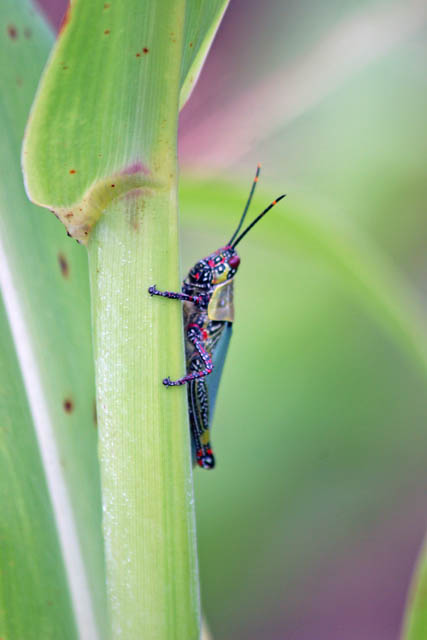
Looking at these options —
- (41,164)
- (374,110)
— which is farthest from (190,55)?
(374,110)

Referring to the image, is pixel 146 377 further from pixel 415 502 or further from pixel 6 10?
pixel 415 502

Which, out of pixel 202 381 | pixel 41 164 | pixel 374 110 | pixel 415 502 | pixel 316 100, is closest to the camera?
pixel 41 164

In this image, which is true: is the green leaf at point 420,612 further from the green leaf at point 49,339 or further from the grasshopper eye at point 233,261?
the grasshopper eye at point 233,261

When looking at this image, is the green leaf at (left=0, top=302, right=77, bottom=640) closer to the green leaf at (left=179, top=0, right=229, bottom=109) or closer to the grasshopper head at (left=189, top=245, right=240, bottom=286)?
the green leaf at (left=179, top=0, right=229, bottom=109)

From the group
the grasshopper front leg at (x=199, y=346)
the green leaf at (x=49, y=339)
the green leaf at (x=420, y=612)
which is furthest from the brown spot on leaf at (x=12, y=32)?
the green leaf at (x=420, y=612)

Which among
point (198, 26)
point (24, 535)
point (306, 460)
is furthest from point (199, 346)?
point (198, 26)

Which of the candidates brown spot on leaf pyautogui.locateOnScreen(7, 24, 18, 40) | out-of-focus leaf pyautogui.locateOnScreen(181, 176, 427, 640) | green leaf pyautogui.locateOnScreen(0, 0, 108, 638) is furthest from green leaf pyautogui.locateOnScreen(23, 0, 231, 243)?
out-of-focus leaf pyautogui.locateOnScreen(181, 176, 427, 640)
